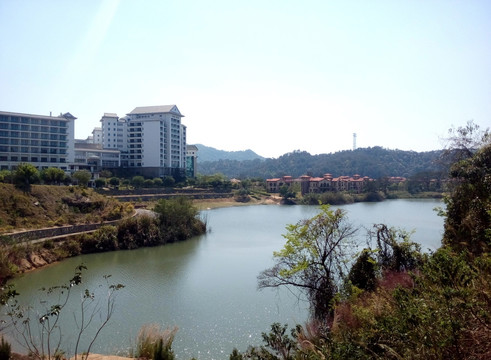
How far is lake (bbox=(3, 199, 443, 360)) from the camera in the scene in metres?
9.92

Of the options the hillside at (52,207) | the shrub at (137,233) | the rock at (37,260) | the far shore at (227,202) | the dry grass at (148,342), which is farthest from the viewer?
the far shore at (227,202)

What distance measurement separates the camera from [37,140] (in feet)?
136

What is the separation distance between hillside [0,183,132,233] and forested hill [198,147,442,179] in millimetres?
77336

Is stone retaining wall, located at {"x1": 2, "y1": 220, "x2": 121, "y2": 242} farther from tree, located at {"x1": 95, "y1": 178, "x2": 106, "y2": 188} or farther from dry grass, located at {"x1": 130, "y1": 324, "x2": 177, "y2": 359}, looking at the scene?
tree, located at {"x1": 95, "y1": 178, "x2": 106, "y2": 188}

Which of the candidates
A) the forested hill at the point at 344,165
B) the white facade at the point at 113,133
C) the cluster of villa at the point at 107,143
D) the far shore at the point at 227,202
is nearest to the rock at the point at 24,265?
the far shore at the point at 227,202

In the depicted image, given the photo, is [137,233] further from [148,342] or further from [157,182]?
[157,182]

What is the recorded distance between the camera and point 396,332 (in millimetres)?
4113

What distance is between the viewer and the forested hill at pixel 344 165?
106m

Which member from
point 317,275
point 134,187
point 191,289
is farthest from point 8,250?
point 134,187

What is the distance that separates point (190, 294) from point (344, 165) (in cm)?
10512

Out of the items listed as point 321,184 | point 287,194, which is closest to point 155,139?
point 287,194

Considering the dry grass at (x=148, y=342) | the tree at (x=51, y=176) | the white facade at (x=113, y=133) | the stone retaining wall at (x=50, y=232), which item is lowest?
the dry grass at (x=148, y=342)

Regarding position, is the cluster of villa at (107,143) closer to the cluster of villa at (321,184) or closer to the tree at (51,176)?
the tree at (51,176)

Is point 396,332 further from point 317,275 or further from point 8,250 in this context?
point 8,250
